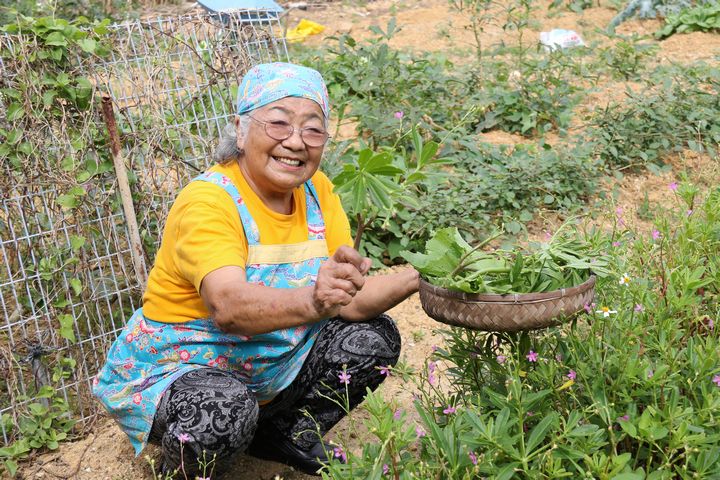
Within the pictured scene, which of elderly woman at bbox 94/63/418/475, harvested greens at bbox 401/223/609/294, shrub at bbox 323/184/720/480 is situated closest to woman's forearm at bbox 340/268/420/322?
elderly woman at bbox 94/63/418/475

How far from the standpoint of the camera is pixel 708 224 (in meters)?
3.00

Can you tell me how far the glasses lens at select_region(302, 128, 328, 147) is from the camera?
2.68m

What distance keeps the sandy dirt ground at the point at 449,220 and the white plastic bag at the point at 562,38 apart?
0.61 feet

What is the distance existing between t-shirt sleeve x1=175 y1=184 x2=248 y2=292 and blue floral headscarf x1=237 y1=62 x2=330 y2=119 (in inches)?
11.8

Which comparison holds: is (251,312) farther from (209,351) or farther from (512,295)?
(512,295)

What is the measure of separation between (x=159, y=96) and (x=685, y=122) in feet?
9.80

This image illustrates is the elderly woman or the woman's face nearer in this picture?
the elderly woman

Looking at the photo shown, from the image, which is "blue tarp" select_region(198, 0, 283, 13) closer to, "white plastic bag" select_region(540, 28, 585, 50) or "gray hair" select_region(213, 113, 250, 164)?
"gray hair" select_region(213, 113, 250, 164)

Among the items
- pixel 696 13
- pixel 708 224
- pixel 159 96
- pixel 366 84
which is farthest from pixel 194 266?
pixel 696 13

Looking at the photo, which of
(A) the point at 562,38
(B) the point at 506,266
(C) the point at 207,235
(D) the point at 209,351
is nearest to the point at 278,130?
(C) the point at 207,235

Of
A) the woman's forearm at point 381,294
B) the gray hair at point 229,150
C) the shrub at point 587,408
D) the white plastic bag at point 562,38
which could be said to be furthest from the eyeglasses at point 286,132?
the white plastic bag at point 562,38

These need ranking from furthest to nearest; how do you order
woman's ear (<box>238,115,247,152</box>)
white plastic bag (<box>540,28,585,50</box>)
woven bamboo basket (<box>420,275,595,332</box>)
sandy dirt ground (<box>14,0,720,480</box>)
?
white plastic bag (<box>540,28,585,50</box>)
sandy dirt ground (<box>14,0,720,480</box>)
woman's ear (<box>238,115,247,152</box>)
woven bamboo basket (<box>420,275,595,332</box>)

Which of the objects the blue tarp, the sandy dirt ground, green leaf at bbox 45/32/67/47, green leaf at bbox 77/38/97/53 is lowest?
the sandy dirt ground

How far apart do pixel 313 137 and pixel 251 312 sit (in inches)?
22.9
